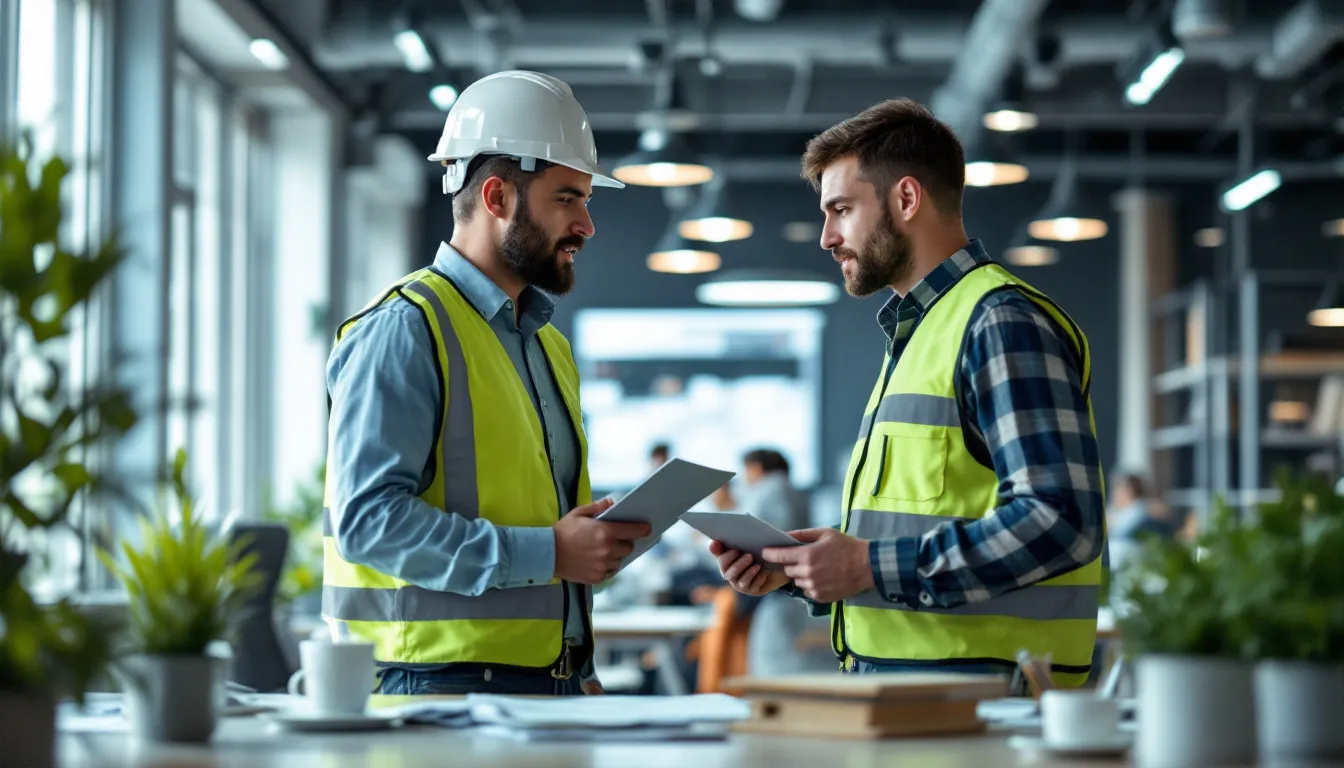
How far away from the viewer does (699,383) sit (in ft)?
44.4

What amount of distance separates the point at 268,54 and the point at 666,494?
6841 mm

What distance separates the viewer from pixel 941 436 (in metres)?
2.32

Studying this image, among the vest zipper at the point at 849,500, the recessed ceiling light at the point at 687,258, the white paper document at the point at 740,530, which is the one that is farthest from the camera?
the recessed ceiling light at the point at 687,258

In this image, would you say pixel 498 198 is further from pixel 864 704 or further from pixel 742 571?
pixel 864 704

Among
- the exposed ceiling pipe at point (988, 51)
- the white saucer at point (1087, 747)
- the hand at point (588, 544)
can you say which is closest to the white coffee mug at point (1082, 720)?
the white saucer at point (1087, 747)

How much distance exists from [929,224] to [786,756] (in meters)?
1.26

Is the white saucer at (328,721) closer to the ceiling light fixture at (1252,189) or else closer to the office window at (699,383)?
the ceiling light fixture at (1252,189)

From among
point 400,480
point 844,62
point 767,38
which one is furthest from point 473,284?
point 844,62

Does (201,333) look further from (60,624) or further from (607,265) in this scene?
(60,624)

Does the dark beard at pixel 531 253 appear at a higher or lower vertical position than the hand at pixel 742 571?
higher

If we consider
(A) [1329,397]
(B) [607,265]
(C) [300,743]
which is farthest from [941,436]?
(B) [607,265]

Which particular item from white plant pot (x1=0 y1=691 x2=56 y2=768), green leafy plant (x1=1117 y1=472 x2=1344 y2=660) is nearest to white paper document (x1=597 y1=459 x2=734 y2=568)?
green leafy plant (x1=1117 y1=472 x2=1344 y2=660)

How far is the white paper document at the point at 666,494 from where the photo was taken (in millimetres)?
2109

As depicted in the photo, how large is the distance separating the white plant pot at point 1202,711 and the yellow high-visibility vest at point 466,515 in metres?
1.14
